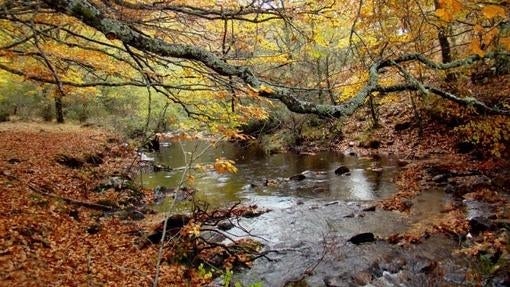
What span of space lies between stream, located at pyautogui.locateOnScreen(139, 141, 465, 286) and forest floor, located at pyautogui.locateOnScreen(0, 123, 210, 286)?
1.66 m

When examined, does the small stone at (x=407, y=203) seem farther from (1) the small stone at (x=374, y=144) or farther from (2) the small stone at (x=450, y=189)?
(1) the small stone at (x=374, y=144)

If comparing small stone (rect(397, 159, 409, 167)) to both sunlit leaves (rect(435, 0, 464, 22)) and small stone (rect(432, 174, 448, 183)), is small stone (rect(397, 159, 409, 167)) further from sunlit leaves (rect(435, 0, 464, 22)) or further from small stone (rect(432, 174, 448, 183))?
sunlit leaves (rect(435, 0, 464, 22))

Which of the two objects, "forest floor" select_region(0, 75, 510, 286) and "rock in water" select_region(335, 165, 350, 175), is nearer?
"forest floor" select_region(0, 75, 510, 286)

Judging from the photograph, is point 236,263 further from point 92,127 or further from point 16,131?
point 92,127

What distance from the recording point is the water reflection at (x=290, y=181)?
13.2m

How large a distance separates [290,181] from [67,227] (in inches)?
350

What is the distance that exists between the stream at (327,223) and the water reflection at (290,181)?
1.3 inches

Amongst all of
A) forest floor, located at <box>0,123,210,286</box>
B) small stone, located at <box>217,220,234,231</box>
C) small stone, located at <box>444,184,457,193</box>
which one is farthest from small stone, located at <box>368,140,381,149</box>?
small stone, located at <box>217,220,234,231</box>

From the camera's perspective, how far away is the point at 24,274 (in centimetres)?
569

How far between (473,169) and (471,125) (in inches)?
58.7

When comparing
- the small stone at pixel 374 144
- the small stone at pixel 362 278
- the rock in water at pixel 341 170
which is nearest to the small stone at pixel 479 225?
the small stone at pixel 362 278

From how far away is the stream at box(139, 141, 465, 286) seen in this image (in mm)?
7059

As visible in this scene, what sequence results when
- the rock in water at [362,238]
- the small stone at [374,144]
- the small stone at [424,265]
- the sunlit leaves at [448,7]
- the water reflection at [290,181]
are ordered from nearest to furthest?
the sunlit leaves at [448,7] → the small stone at [424,265] → the rock in water at [362,238] → the water reflection at [290,181] → the small stone at [374,144]

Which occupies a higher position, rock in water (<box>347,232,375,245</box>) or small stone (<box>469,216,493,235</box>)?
small stone (<box>469,216,493,235</box>)
